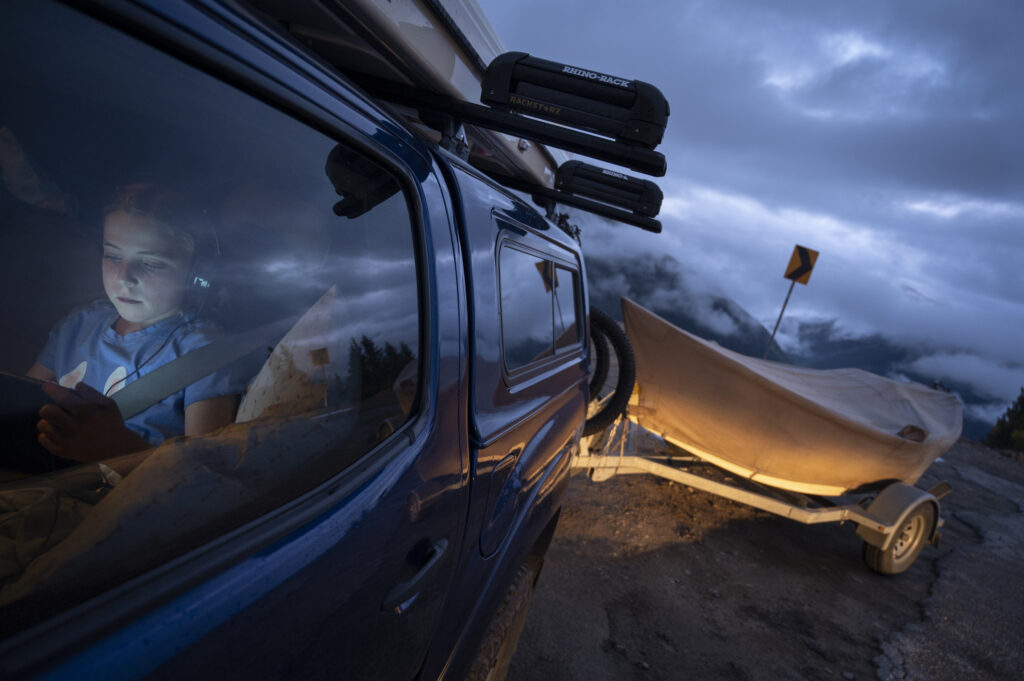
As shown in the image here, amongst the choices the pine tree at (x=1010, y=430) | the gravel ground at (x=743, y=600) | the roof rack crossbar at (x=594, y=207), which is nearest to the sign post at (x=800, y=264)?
the gravel ground at (x=743, y=600)

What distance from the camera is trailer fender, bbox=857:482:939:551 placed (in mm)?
3965

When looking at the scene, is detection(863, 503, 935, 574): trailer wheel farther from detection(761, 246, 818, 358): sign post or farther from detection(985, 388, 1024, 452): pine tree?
detection(985, 388, 1024, 452): pine tree

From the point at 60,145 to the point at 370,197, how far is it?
1.65 ft

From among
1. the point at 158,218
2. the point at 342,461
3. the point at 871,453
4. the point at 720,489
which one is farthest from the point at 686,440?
the point at 158,218

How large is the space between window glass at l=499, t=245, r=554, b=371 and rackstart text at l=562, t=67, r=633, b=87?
56 cm

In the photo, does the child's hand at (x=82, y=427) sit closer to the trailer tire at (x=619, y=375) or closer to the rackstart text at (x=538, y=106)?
the rackstart text at (x=538, y=106)

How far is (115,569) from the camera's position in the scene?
24.5 inches

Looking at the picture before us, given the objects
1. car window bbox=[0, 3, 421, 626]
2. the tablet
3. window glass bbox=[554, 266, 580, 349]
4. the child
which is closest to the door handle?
car window bbox=[0, 3, 421, 626]

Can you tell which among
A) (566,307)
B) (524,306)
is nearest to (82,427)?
(524,306)

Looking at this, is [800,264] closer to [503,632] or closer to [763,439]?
[763,439]

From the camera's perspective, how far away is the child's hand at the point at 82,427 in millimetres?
724

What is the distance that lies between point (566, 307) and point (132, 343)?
2.20 metres

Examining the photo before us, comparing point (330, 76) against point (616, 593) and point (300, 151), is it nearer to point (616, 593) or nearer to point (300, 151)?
point (300, 151)

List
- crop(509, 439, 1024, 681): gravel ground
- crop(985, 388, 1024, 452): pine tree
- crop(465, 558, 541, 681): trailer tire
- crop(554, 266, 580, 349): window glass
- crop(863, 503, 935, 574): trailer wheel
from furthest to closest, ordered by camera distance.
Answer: crop(985, 388, 1024, 452): pine tree, crop(863, 503, 935, 574): trailer wheel, crop(509, 439, 1024, 681): gravel ground, crop(554, 266, 580, 349): window glass, crop(465, 558, 541, 681): trailer tire
